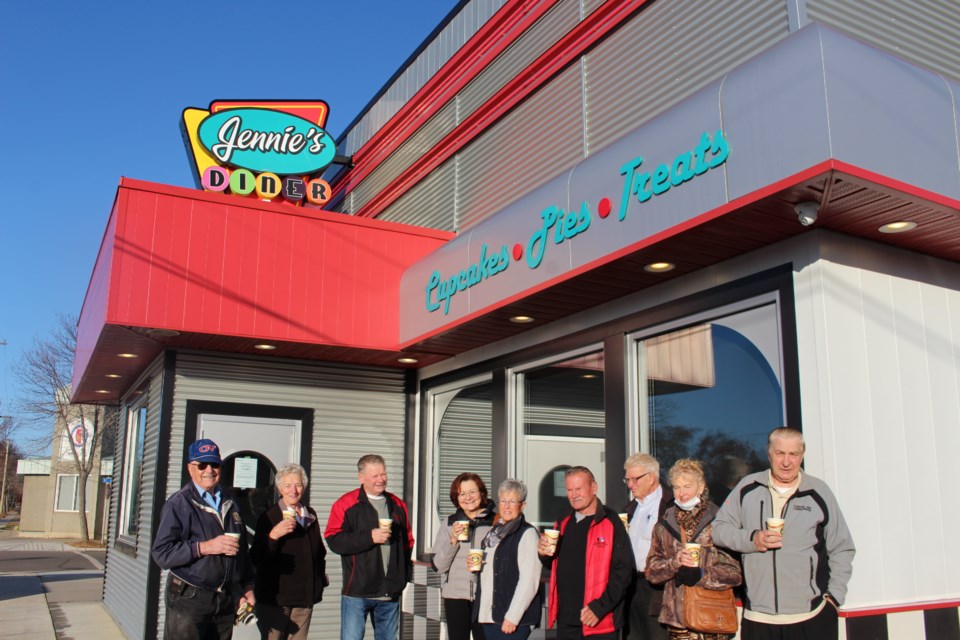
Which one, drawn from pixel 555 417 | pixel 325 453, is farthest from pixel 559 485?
pixel 325 453

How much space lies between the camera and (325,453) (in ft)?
33.6

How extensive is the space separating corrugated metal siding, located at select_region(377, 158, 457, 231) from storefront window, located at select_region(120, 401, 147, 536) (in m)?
4.54

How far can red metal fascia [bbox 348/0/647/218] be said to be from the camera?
8227 mm

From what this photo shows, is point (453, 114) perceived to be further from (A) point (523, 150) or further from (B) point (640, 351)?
(B) point (640, 351)

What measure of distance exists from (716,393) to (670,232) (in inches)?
57.1

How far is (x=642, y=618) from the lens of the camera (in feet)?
18.1

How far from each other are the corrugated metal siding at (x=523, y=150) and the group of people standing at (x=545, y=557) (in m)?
4.00

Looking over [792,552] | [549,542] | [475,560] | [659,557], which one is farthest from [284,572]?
[792,552]

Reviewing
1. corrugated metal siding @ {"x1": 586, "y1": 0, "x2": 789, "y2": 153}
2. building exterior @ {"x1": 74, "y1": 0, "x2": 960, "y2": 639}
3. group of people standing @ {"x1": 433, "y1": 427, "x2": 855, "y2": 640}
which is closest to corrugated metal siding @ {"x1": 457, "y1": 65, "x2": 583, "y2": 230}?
building exterior @ {"x1": 74, "y1": 0, "x2": 960, "y2": 639}

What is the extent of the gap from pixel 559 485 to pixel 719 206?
4209mm

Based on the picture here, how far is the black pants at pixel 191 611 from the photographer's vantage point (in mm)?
5141

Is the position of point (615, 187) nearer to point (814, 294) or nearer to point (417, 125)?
point (814, 294)

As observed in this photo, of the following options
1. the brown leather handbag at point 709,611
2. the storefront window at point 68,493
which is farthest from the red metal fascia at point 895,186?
the storefront window at point 68,493

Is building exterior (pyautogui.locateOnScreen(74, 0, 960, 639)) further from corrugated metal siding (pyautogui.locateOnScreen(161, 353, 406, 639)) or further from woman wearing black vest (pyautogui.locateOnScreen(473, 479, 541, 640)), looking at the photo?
woman wearing black vest (pyautogui.locateOnScreen(473, 479, 541, 640))
